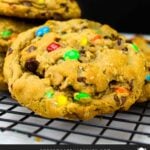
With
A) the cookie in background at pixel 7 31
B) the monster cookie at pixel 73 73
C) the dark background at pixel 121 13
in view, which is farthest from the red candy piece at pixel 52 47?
the dark background at pixel 121 13

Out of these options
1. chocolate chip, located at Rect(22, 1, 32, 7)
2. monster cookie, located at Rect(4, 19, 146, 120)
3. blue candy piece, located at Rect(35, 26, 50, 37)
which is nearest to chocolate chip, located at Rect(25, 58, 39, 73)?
monster cookie, located at Rect(4, 19, 146, 120)

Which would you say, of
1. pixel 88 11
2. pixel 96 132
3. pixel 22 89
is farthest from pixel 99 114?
pixel 88 11

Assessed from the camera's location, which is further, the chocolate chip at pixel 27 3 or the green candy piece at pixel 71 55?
the chocolate chip at pixel 27 3

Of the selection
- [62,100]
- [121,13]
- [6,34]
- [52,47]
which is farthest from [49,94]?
[121,13]

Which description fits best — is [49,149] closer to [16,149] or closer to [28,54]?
[16,149]

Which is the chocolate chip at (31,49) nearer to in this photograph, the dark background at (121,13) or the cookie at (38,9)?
the cookie at (38,9)

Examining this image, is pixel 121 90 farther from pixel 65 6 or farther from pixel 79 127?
pixel 65 6
